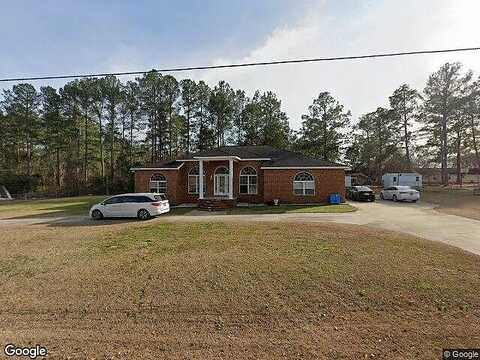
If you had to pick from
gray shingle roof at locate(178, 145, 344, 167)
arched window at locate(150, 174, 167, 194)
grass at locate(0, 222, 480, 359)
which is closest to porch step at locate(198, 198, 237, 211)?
gray shingle roof at locate(178, 145, 344, 167)

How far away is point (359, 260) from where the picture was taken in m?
7.45

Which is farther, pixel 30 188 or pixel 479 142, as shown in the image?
pixel 30 188

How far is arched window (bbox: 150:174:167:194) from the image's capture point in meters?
24.3

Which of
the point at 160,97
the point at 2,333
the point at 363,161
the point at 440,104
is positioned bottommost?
the point at 2,333

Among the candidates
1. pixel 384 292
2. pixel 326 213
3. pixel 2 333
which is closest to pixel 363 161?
pixel 326 213

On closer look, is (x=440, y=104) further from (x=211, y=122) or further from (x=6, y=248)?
(x=6, y=248)

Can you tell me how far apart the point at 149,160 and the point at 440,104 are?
4398 cm

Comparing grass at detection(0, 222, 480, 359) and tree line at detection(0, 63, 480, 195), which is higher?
tree line at detection(0, 63, 480, 195)

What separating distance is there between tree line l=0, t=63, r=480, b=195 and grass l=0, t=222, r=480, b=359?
38783 millimetres

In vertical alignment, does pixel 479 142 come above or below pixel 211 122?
below

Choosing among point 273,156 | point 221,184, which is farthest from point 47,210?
point 273,156

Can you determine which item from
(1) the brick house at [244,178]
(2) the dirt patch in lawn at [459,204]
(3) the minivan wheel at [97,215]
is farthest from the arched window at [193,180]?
(2) the dirt patch in lawn at [459,204]

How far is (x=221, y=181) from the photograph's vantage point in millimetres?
25062

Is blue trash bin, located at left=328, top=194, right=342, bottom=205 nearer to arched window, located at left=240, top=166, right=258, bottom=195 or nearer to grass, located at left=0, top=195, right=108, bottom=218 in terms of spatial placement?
arched window, located at left=240, top=166, right=258, bottom=195
